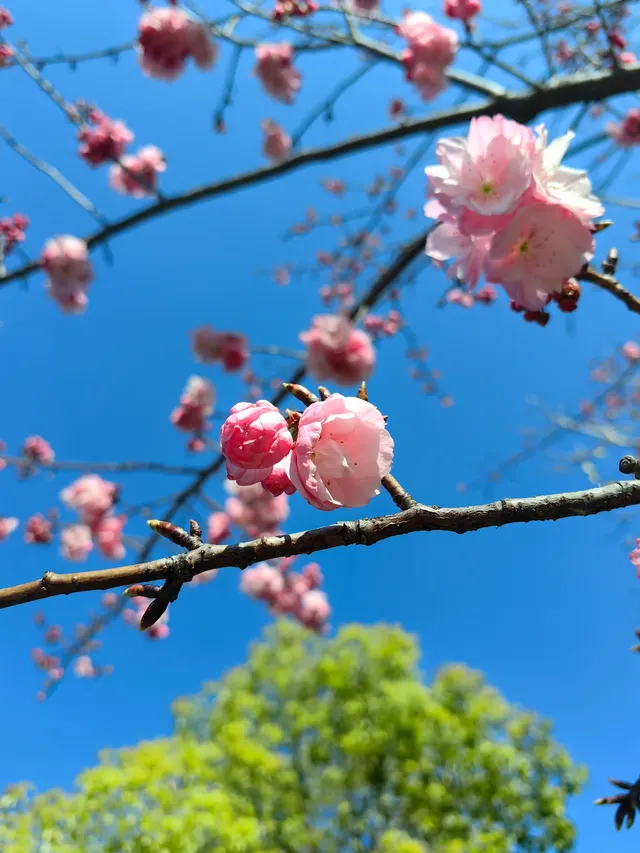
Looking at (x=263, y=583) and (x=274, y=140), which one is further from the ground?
(x=274, y=140)

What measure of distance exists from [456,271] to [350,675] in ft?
38.6

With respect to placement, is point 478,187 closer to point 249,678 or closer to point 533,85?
point 533,85

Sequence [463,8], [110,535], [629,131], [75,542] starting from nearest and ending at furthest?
[463,8] → [629,131] → [110,535] → [75,542]

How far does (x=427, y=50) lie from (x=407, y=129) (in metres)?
0.77

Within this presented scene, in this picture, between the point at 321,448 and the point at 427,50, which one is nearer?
the point at 321,448

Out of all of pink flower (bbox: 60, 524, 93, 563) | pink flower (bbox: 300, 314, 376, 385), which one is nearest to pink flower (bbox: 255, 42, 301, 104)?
pink flower (bbox: 300, 314, 376, 385)

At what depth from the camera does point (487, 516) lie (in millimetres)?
877

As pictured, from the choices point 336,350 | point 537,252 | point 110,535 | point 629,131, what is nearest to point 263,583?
point 110,535

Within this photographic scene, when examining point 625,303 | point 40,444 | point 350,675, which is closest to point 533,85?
point 625,303

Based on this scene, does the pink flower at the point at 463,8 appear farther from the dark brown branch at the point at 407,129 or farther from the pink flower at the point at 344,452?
the pink flower at the point at 344,452

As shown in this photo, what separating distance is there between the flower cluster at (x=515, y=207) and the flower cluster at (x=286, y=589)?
6.58m

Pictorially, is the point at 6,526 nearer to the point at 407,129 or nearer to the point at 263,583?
the point at 263,583

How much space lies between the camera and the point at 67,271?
14.3ft

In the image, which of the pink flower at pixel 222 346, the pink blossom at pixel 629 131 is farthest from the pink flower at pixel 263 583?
the pink blossom at pixel 629 131
